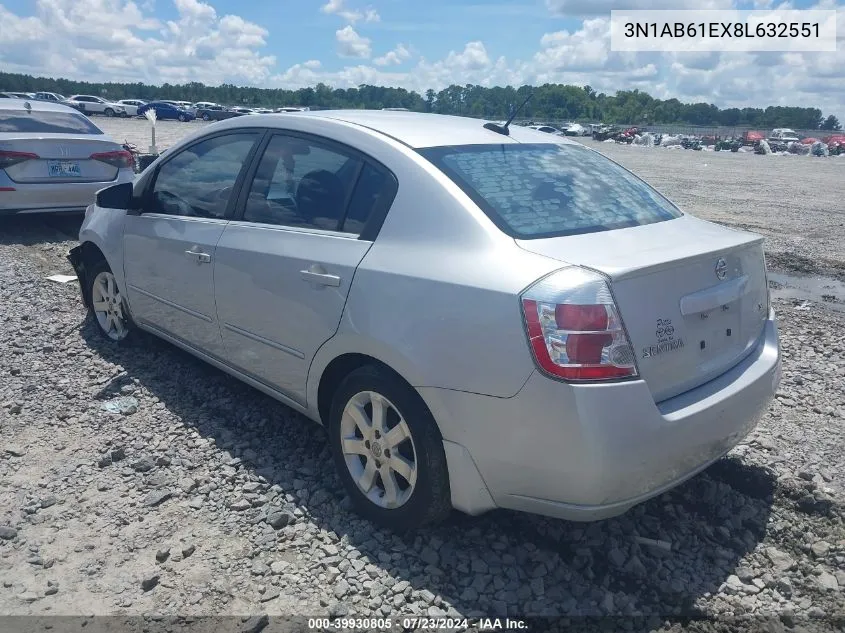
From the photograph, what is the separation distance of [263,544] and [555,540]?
1287 millimetres

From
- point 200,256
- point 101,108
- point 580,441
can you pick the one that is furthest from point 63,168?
point 101,108

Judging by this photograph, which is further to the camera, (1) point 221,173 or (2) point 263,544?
(1) point 221,173

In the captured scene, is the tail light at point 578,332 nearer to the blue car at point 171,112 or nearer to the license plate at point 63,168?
the license plate at point 63,168

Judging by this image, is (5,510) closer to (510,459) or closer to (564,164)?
(510,459)

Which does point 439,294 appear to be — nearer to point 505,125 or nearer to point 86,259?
point 505,125

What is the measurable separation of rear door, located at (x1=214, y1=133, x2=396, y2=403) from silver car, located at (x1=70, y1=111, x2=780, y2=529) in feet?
0.04

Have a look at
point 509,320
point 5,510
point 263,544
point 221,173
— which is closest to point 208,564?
point 263,544

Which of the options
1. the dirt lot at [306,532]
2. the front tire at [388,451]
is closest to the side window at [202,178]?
the dirt lot at [306,532]

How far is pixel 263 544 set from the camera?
10.3ft

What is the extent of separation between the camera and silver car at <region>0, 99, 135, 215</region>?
8.38m

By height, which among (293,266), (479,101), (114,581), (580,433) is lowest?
(114,581)

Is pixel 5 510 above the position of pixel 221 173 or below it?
below

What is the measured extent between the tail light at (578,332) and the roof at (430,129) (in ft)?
3.86

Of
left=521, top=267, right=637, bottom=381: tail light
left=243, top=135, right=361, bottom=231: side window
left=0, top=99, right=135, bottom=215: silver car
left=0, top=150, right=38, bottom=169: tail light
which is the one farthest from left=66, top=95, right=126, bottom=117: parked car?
left=521, top=267, right=637, bottom=381: tail light
